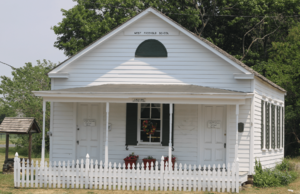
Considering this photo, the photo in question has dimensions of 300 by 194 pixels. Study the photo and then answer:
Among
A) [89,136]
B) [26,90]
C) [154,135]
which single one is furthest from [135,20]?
[26,90]

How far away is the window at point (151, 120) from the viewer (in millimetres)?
14211

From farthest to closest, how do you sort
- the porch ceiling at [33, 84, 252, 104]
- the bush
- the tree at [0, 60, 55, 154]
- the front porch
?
the tree at [0, 60, 55, 154], the bush, the front porch, the porch ceiling at [33, 84, 252, 104]

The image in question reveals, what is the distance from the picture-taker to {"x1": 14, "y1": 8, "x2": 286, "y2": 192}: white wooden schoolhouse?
13781 mm

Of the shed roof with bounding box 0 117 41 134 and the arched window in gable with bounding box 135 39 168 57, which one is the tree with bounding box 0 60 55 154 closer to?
the shed roof with bounding box 0 117 41 134

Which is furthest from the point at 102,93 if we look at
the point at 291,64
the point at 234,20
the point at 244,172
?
the point at 234,20

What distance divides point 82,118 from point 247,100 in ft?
20.6

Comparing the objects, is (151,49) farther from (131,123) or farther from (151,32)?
(131,123)

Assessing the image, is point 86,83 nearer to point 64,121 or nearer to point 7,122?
point 64,121

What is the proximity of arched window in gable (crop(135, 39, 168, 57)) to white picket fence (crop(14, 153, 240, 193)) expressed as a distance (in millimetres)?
4644

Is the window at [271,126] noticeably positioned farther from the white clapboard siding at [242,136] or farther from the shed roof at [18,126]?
the shed roof at [18,126]

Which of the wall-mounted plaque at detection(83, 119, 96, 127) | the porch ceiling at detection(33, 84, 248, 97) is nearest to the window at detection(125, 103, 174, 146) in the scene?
the porch ceiling at detection(33, 84, 248, 97)

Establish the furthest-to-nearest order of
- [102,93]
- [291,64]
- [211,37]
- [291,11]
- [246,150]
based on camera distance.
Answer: [211,37] < [291,11] < [291,64] < [246,150] < [102,93]

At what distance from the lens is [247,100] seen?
1377 cm

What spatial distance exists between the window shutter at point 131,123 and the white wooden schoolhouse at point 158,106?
0.04 metres
